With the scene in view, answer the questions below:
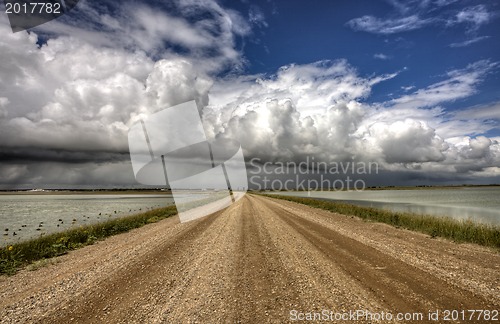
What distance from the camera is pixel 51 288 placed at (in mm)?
7852

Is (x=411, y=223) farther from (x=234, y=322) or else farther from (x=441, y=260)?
(x=234, y=322)

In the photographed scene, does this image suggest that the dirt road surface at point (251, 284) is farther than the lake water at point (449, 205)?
No

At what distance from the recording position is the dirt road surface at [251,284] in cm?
610

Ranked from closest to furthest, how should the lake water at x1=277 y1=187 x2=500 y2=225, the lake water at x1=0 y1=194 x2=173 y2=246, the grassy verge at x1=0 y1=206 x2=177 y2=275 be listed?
the grassy verge at x1=0 y1=206 x2=177 y2=275 < the lake water at x1=0 y1=194 x2=173 y2=246 < the lake water at x1=277 y1=187 x2=500 y2=225

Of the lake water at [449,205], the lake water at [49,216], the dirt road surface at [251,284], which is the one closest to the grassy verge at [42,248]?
the dirt road surface at [251,284]

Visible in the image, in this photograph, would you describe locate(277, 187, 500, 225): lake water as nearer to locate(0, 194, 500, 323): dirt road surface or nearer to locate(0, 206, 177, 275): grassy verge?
locate(0, 194, 500, 323): dirt road surface

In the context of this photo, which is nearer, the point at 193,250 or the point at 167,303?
the point at 167,303

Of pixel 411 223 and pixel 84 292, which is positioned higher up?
pixel 84 292

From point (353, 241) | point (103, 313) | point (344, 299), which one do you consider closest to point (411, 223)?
point (353, 241)

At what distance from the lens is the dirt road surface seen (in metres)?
6.10

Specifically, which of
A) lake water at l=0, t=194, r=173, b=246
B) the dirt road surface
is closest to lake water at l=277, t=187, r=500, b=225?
the dirt road surface

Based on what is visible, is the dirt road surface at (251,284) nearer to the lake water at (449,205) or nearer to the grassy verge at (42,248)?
the grassy verge at (42,248)

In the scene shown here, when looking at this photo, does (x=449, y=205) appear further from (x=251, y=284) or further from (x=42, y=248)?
(x=42, y=248)

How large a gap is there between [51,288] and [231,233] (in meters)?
9.94
